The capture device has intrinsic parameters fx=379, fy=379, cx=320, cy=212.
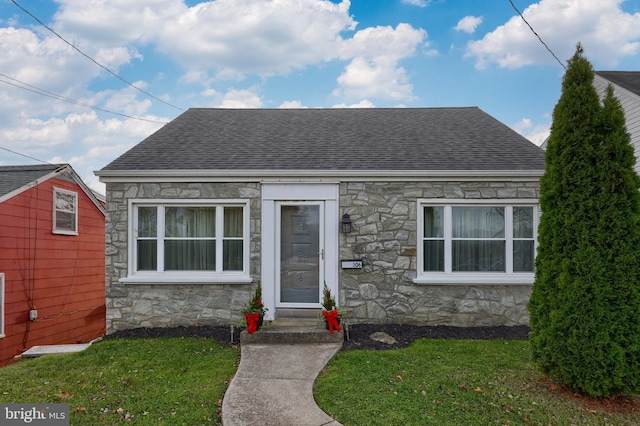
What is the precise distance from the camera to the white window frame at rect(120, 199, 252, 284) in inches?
253

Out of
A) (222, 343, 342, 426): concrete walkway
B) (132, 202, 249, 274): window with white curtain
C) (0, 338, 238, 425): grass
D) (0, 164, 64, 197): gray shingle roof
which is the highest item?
(0, 164, 64, 197): gray shingle roof

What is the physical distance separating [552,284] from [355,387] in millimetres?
2227

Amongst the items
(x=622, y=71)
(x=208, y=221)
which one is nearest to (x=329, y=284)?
(x=208, y=221)

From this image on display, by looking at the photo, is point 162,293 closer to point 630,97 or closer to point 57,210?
point 57,210

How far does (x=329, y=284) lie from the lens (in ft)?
21.1

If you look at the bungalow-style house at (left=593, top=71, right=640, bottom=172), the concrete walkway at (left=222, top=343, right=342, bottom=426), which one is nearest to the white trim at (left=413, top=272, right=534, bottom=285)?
the concrete walkway at (left=222, top=343, right=342, bottom=426)

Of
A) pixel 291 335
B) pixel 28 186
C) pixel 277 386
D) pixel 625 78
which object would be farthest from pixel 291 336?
pixel 625 78

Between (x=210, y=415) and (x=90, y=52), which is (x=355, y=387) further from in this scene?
(x=90, y=52)

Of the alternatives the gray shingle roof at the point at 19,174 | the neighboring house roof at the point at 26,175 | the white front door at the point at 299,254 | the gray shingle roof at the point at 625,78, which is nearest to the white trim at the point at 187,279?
the white front door at the point at 299,254

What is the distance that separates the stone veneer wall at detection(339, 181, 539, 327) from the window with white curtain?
6.27 ft

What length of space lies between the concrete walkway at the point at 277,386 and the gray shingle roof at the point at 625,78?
30.9ft

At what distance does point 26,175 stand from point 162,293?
17.5ft

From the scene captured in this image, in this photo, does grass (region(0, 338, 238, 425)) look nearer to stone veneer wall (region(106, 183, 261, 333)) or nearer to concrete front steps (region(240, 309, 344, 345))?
concrete front steps (region(240, 309, 344, 345))

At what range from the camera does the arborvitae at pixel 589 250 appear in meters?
3.44
